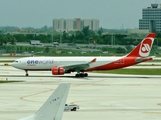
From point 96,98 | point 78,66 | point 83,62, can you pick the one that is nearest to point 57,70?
point 78,66

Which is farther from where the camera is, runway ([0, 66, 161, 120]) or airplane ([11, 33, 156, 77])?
airplane ([11, 33, 156, 77])

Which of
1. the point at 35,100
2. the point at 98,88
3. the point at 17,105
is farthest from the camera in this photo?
the point at 98,88

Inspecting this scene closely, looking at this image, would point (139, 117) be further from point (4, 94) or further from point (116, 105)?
point (4, 94)

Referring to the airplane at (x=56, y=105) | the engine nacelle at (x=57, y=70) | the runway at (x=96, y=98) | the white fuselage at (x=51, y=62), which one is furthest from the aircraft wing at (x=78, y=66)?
the airplane at (x=56, y=105)

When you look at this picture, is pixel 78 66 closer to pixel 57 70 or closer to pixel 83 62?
pixel 83 62

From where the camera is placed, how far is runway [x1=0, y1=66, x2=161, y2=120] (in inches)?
1661

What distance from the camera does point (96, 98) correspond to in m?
54.2

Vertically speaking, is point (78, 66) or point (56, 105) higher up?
point (56, 105)

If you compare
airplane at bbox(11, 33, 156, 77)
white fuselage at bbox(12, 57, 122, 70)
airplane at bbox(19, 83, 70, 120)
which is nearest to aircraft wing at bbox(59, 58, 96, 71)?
airplane at bbox(11, 33, 156, 77)

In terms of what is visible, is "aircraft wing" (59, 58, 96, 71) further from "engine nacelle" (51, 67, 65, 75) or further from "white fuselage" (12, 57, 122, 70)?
"engine nacelle" (51, 67, 65, 75)

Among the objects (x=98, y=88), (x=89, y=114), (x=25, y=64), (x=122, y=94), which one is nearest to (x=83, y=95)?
(x=122, y=94)

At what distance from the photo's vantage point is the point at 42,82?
73.7 metres

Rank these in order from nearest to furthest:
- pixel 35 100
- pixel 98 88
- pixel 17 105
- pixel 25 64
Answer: pixel 17 105, pixel 35 100, pixel 98 88, pixel 25 64

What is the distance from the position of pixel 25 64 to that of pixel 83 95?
97.5 ft
